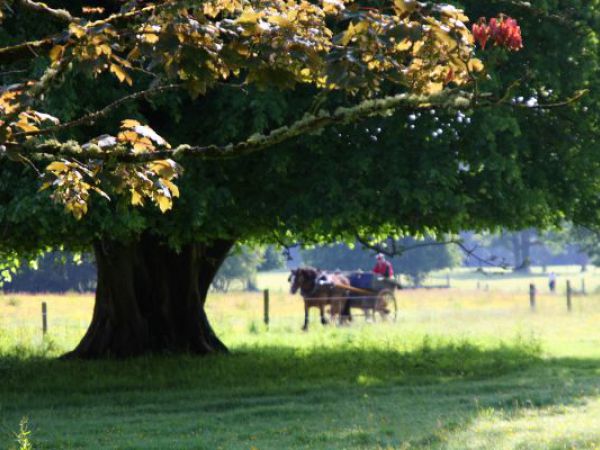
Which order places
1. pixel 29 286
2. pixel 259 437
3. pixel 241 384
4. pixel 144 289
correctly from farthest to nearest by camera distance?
pixel 29 286
pixel 144 289
pixel 241 384
pixel 259 437

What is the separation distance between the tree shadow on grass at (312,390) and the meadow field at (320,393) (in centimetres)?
3

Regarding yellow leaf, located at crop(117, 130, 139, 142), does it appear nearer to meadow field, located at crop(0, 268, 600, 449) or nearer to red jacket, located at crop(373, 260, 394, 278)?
meadow field, located at crop(0, 268, 600, 449)

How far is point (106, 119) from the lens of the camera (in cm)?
1563

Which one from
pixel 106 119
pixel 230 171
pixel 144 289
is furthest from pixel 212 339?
pixel 106 119

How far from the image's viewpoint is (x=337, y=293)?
33.9 m

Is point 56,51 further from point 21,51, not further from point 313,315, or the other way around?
point 313,315

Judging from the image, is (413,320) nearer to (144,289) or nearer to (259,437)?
(144,289)

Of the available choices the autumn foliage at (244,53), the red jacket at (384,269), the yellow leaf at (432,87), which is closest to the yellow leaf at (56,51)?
the autumn foliage at (244,53)

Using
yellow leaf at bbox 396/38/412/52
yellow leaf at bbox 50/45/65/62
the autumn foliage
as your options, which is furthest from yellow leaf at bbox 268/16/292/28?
yellow leaf at bbox 50/45/65/62

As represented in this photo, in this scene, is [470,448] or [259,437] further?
[259,437]

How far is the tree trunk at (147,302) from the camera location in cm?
2091

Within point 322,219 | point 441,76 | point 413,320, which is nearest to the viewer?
point 441,76

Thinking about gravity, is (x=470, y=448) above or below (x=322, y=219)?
below

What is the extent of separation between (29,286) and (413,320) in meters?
A: 42.2
